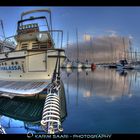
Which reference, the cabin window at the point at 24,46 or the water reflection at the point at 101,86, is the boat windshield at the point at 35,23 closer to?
the cabin window at the point at 24,46

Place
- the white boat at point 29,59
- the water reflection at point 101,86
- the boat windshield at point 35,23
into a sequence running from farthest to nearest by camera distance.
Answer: the white boat at point 29,59, the water reflection at point 101,86, the boat windshield at point 35,23

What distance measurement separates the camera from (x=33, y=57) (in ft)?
11.5

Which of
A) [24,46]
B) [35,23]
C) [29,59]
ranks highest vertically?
[35,23]

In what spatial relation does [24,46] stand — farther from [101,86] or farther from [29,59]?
[101,86]

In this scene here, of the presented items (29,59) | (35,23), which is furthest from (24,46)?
(35,23)

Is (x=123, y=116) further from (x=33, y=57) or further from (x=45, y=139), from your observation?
(x=33, y=57)

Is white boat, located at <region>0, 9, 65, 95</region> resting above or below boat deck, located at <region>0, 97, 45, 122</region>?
above

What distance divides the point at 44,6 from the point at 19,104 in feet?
5.04
